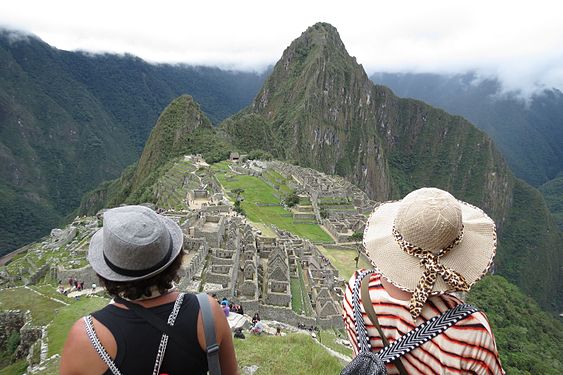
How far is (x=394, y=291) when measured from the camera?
107 inches

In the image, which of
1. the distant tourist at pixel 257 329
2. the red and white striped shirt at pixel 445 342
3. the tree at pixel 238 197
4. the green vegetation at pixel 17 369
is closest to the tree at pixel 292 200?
the tree at pixel 238 197

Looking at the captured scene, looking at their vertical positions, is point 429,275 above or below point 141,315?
above

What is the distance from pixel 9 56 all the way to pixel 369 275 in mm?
199570

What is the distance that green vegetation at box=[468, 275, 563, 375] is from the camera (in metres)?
28.3

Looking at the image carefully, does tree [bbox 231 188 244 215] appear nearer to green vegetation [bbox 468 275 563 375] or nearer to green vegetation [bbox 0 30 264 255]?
green vegetation [bbox 468 275 563 375]

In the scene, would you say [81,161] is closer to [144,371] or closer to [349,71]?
[349,71]

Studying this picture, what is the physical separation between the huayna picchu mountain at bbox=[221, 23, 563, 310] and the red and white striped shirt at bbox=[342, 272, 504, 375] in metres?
111

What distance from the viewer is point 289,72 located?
547 feet

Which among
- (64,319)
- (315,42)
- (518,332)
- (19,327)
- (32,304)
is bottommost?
(518,332)

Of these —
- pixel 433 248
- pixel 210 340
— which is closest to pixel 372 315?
pixel 433 248

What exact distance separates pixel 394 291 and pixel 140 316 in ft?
5.67

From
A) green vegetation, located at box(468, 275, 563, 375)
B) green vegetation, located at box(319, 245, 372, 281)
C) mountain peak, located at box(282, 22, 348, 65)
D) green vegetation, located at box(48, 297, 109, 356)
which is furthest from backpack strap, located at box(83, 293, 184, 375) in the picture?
mountain peak, located at box(282, 22, 348, 65)

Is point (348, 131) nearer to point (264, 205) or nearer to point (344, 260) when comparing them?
point (264, 205)

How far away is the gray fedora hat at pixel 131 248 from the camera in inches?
111
